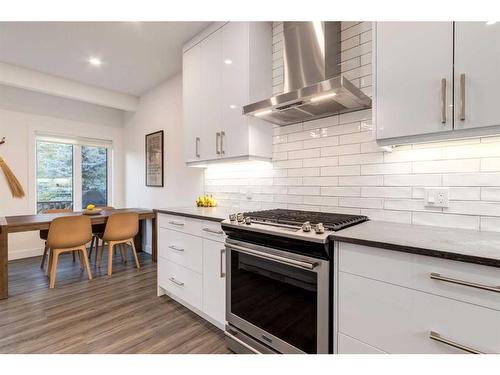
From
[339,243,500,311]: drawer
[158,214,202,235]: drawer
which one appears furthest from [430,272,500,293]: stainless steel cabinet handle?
[158,214,202,235]: drawer

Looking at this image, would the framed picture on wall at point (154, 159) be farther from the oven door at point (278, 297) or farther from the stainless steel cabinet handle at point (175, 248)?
the oven door at point (278, 297)

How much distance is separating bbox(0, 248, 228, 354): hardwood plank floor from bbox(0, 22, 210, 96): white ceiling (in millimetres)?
2725

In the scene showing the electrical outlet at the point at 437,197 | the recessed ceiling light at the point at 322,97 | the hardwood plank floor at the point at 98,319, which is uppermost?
the recessed ceiling light at the point at 322,97

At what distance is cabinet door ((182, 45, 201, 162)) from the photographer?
2553 mm

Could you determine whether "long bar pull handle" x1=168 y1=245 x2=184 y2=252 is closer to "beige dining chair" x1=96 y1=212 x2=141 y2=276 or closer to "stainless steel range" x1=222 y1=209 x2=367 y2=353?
"stainless steel range" x1=222 y1=209 x2=367 y2=353

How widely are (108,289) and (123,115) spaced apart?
348cm

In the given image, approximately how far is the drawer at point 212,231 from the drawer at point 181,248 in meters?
0.10

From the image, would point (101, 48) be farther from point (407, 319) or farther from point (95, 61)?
point (407, 319)

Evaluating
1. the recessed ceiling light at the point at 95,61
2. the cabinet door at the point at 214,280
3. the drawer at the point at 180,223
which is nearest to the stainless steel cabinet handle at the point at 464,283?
the cabinet door at the point at 214,280

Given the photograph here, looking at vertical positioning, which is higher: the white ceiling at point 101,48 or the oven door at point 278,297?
the white ceiling at point 101,48

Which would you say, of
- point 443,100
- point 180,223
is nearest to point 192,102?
point 180,223

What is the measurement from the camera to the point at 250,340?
1.56 m

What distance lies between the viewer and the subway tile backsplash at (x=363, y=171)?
4.29ft
